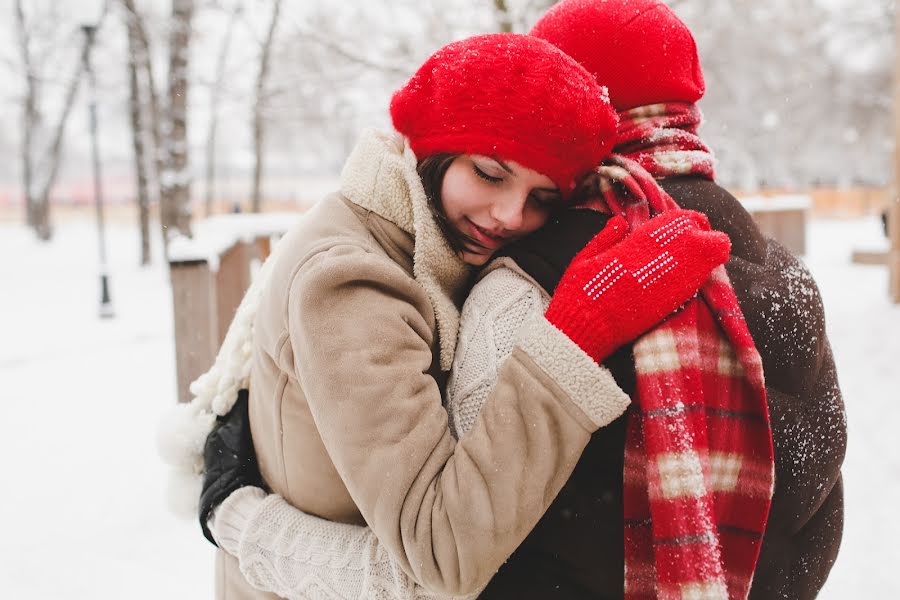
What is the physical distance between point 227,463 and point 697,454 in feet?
3.48

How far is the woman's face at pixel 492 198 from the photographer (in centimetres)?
153

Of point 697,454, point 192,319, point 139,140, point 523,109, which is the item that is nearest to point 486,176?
point 523,109

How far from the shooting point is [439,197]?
5.17 ft

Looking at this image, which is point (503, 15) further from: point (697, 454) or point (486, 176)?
point (697, 454)

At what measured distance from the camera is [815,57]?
30719mm

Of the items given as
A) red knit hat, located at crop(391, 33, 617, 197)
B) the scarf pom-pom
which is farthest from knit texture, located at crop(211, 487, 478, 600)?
red knit hat, located at crop(391, 33, 617, 197)

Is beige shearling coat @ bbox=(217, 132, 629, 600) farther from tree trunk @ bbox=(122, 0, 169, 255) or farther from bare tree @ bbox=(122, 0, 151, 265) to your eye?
bare tree @ bbox=(122, 0, 151, 265)

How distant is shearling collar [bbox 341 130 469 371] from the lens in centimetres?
153

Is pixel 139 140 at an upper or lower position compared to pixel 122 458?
upper

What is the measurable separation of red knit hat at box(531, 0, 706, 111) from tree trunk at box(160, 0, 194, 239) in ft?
30.8

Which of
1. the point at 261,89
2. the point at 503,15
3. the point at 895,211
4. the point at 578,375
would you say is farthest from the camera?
the point at 261,89

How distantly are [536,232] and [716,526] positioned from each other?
2.07ft

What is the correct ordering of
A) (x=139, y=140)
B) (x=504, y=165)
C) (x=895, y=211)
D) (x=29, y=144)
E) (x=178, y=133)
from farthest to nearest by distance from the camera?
(x=29, y=144) < (x=139, y=140) < (x=178, y=133) < (x=895, y=211) < (x=504, y=165)

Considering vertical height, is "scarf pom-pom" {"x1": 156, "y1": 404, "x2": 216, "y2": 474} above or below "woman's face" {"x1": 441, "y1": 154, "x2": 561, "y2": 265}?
below
